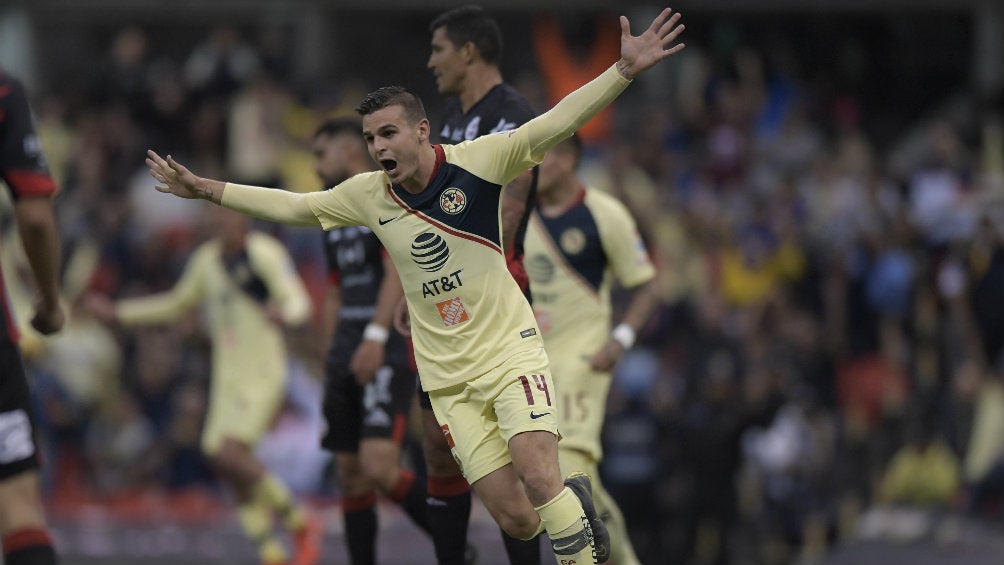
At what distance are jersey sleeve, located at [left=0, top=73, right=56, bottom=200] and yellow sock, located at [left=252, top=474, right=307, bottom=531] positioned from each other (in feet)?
18.8

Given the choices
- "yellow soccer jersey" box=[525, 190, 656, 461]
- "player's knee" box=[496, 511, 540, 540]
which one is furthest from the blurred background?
"player's knee" box=[496, 511, 540, 540]

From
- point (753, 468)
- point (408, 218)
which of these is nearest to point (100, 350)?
point (753, 468)

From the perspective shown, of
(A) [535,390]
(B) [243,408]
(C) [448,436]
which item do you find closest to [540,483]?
(A) [535,390]

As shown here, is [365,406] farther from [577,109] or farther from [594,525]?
[577,109]

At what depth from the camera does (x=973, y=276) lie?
16156 millimetres

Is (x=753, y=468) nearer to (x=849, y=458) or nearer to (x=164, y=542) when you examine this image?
(x=849, y=458)

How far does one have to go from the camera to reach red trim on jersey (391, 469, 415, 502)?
9.35 metres

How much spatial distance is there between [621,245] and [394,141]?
2776mm

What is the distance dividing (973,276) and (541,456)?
10.1 meters

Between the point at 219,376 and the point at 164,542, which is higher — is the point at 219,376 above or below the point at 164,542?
above

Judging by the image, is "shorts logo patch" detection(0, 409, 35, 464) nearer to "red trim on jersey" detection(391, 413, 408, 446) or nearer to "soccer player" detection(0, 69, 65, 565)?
"soccer player" detection(0, 69, 65, 565)

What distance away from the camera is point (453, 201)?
7.33 meters

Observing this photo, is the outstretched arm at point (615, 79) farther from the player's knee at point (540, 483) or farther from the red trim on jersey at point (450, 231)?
the player's knee at point (540, 483)

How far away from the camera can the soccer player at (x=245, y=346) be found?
12117 mm
